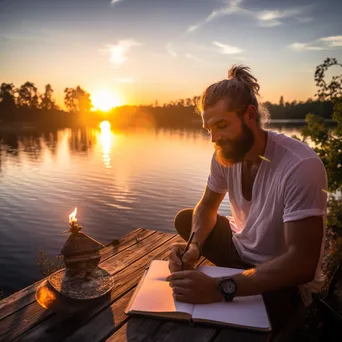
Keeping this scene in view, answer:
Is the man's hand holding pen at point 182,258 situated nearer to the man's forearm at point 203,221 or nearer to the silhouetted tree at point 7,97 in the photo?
the man's forearm at point 203,221

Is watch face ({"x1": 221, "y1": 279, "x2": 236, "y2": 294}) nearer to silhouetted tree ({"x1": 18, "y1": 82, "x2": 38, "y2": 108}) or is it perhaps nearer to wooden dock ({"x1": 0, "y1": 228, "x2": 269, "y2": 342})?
wooden dock ({"x1": 0, "y1": 228, "x2": 269, "y2": 342})

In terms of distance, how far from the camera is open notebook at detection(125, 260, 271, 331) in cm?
189

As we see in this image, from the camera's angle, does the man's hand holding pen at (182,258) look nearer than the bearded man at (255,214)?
No

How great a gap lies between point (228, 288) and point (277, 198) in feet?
2.57

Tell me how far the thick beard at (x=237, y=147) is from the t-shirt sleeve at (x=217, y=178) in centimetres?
36

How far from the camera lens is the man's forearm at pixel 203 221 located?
10.0 feet

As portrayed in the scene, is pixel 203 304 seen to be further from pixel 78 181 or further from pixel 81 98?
pixel 81 98

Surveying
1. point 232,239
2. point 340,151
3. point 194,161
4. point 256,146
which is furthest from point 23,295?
point 194,161

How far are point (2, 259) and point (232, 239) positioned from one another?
7.81m

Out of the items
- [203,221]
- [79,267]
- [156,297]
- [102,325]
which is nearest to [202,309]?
[156,297]

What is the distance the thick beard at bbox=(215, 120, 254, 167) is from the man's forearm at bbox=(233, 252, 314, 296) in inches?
37.2

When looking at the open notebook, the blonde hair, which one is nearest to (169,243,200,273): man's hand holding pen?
the open notebook

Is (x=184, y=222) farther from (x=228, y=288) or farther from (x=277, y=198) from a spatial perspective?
(x=228, y=288)

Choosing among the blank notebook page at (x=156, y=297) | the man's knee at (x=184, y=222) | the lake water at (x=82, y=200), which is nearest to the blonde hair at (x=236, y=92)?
the man's knee at (x=184, y=222)
